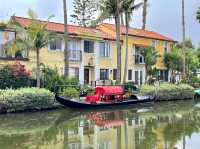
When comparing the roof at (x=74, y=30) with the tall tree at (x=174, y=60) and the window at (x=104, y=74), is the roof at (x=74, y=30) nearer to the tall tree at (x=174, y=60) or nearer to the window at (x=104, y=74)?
the window at (x=104, y=74)

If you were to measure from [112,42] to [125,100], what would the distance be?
55.4 feet

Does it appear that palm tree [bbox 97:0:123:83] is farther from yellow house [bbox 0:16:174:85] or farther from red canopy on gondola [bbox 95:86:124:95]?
red canopy on gondola [bbox 95:86:124:95]

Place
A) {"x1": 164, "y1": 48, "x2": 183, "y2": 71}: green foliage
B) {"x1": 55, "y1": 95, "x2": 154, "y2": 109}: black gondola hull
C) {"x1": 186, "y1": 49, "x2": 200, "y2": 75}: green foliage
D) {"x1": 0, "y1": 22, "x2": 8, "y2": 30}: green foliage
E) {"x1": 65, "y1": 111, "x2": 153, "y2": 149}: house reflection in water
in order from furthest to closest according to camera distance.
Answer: {"x1": 186, "y1": 49, "x2": 200, "y2": 75}: green foliage → {"x1": 164, "y1": 48, "x2": 183, "y2": 71}: green foliage → {"x1": 0, "y1": 22, "x2": 8, "y2": 30}: green foliage → {"x1": 55, "y1": 95, "x2": 154, "y2": 109}: black gondola hull → {"x1": 65, "y1": 111, "x2": 153, "y2": 149}: house reflection in water

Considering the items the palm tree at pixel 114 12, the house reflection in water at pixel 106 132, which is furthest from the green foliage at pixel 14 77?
the palm tree at pixel 114 12

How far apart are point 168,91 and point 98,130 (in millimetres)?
24018

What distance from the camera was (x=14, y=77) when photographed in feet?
126

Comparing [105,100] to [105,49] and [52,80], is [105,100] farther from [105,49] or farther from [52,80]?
[105,49]

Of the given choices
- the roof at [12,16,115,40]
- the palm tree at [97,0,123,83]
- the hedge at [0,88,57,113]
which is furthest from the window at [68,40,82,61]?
the hedge at [0,88,57,113]

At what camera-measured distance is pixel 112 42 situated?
56.2 meters

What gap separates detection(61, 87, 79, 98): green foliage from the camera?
38.3m

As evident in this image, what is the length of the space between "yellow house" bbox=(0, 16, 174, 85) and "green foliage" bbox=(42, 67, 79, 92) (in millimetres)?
2899

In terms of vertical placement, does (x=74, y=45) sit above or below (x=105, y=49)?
above

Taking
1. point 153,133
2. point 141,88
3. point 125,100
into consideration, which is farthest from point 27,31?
point 153,133

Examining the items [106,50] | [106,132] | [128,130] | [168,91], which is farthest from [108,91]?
[106,50]
